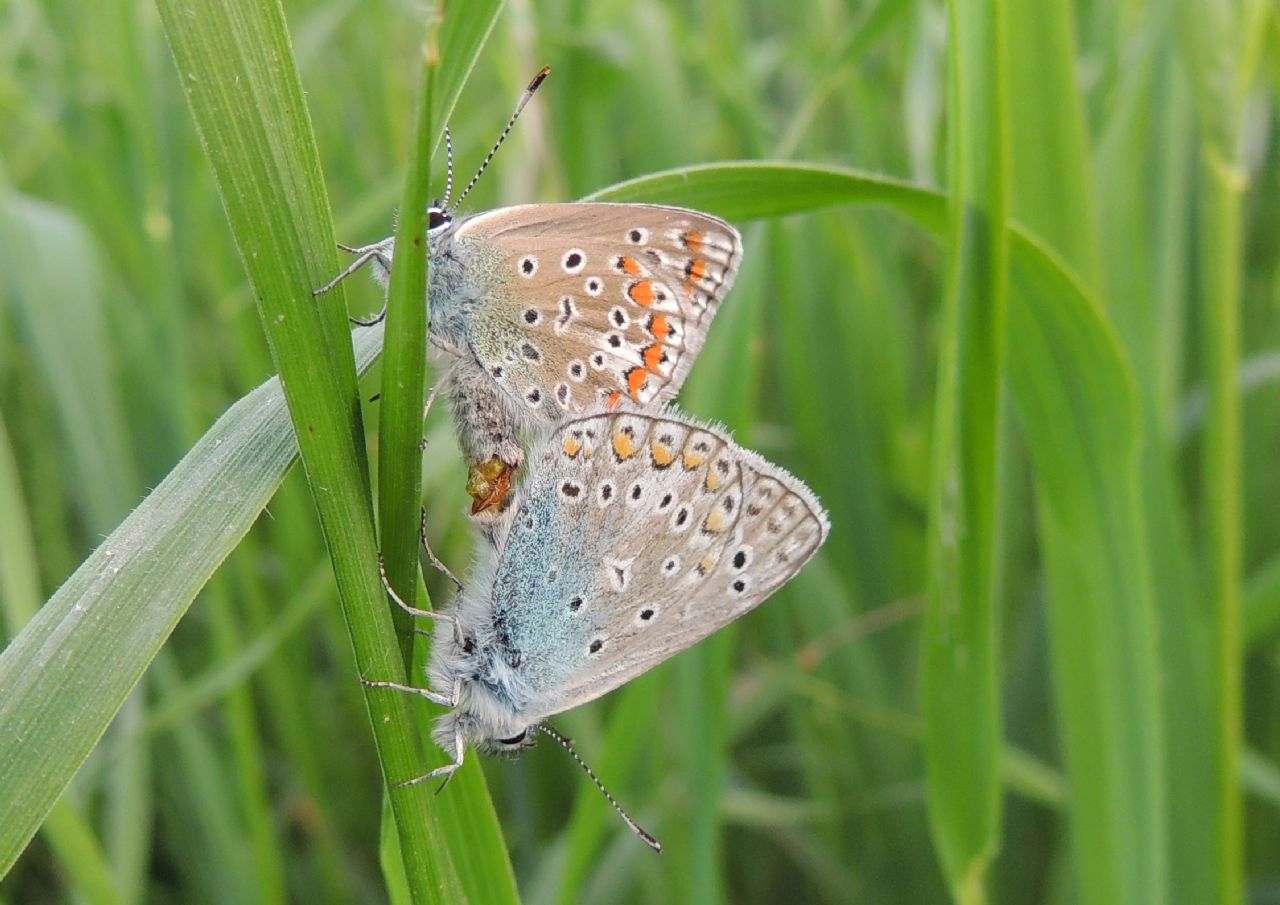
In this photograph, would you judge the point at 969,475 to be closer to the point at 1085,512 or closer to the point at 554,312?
the point at 1085,512

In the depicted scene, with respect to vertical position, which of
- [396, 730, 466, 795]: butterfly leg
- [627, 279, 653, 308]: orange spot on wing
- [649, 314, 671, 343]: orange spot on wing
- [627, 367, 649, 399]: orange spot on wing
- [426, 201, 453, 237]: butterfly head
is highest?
[426, 201, 453, 237]: butterfly head

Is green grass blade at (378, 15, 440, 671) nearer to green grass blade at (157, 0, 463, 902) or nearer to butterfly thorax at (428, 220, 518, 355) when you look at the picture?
green grass blade at (157, 0, 463, 902)

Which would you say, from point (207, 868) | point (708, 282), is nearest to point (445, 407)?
point (708, 282)

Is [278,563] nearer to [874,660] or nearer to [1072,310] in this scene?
[874,660]

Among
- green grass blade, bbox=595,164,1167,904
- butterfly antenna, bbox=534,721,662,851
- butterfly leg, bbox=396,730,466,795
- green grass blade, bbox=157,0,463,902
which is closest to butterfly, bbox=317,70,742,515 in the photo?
green grass blade, bbox=595,164,1167,904

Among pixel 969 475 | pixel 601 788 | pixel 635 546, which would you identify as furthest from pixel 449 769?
pixel 969 475
